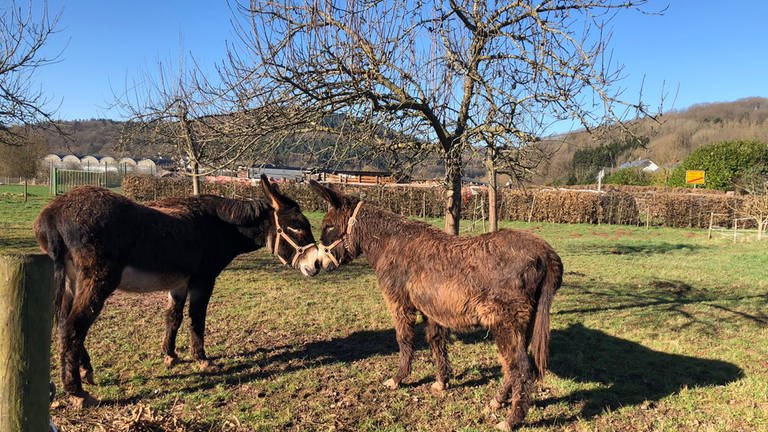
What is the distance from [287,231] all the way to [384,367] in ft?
6.55

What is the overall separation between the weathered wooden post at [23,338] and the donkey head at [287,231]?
3.51 m

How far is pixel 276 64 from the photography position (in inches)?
193

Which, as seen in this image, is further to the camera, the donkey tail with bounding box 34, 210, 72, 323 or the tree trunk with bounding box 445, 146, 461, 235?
the tree trunk with bounding box 445, 146, 461, 235

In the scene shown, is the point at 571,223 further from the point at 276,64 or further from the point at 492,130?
the point at 276,64

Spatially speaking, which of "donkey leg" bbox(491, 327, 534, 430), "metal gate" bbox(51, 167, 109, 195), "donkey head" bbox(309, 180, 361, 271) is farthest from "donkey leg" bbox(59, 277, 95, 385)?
"metal gate" bbox(51, 167, 109, 195)

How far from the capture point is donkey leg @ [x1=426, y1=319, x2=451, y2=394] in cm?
467

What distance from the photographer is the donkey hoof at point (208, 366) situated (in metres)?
5.04

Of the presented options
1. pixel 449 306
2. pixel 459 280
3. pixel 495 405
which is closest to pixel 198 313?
pixel 449 306

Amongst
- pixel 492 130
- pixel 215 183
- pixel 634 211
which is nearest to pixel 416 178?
pixel 492 130

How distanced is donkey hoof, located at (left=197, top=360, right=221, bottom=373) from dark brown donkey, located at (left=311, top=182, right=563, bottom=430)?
68.2 inches

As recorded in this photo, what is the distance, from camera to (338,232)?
493 cm

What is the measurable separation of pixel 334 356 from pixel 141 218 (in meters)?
2.77

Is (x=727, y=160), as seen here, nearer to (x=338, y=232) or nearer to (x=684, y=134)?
(x=338, y=232)

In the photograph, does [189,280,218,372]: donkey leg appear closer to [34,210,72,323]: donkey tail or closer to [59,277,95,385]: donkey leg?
[59,277,95,385]: donkey leg
